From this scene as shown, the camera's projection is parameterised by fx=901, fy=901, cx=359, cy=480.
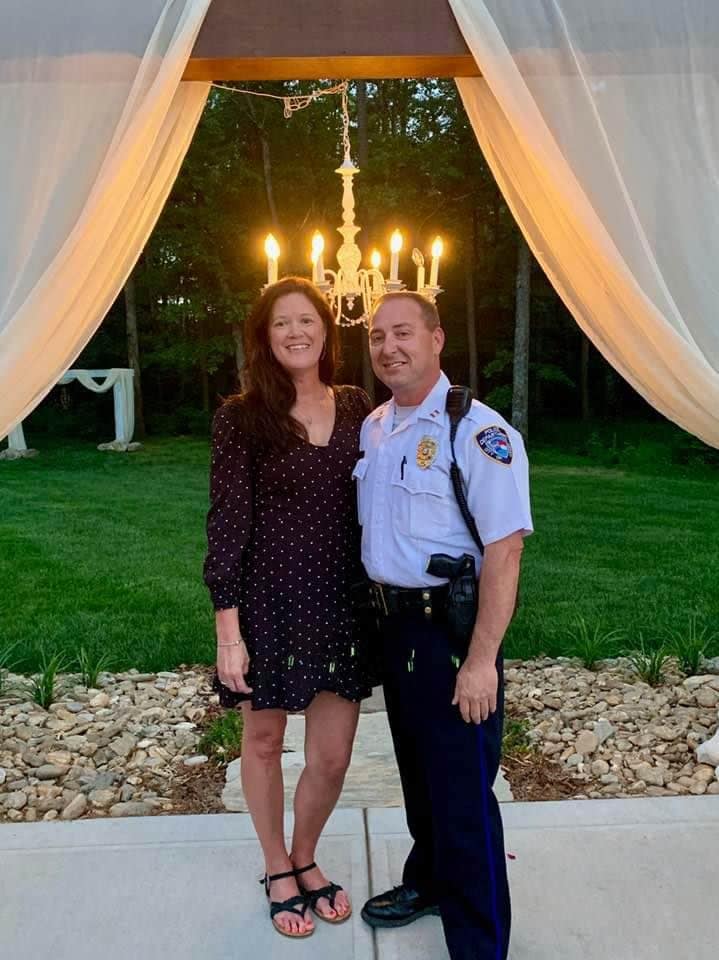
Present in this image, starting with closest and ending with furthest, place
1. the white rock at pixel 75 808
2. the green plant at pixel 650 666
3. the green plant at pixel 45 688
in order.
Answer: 1. the white rock at pixel 75 808
2. the green plant at pixel 45 688
3. the green plant at pixel 650 666

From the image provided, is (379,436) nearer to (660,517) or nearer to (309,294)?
(309,294)

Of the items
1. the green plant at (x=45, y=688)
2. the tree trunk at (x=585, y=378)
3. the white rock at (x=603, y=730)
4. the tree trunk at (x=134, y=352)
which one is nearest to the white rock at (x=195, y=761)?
the green plant at (x=45, y=688)

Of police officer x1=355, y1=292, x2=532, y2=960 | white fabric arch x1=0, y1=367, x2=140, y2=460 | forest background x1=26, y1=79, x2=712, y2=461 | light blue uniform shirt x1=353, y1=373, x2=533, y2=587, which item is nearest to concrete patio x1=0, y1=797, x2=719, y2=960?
police officer x1=355, y1=292, x2=532, y2=960

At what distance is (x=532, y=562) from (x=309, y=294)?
5.35m

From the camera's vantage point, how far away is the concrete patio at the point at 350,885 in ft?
7.35

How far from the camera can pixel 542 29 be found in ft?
7.68

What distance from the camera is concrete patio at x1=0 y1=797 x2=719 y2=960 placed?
224 cm

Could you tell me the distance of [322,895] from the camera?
2.39 m

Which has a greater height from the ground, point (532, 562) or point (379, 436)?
point (379, 436)

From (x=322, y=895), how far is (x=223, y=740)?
4.16 feet

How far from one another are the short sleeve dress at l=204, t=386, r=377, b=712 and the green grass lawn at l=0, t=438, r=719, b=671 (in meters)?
2.63

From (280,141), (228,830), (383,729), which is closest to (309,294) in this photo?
(228,830)

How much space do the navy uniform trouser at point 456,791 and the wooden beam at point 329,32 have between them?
4.74ft

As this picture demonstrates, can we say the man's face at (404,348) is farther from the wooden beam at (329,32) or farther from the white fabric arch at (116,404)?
the white fabric arch at (116,404)
